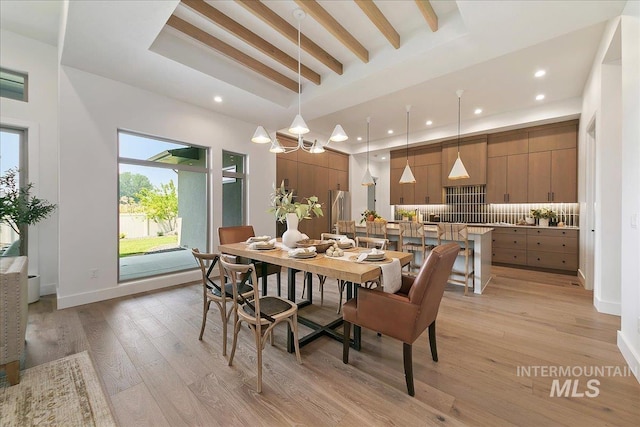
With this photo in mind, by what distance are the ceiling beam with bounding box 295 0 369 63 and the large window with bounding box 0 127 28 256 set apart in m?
4.22

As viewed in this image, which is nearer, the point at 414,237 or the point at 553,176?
the point at 414,237

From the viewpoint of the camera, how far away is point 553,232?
16.3 feet

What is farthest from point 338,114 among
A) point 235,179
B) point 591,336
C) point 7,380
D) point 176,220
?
point 7,380

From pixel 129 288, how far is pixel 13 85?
315 cm

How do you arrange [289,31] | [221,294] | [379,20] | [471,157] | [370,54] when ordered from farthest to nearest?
[471,157]
[370,54]
[289,31]
[379,20]
[221,294]

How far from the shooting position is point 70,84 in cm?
322

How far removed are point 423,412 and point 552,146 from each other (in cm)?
598

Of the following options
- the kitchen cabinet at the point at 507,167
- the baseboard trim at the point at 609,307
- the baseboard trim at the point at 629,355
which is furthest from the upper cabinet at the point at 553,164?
the baseboard trim at the point at 629,355

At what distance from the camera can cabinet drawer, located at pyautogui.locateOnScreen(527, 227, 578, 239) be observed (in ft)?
15.7

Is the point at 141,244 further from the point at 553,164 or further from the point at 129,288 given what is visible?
the point at 553,164

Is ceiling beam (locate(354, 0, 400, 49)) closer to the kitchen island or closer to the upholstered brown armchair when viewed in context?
the upholstered brown armchair

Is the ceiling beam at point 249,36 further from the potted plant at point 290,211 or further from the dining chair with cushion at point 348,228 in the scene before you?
the dining chair with cushion at point 348,228

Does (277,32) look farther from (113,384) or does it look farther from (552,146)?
(552,146)

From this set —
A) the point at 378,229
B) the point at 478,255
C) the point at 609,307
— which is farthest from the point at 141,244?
the point at 609,307
